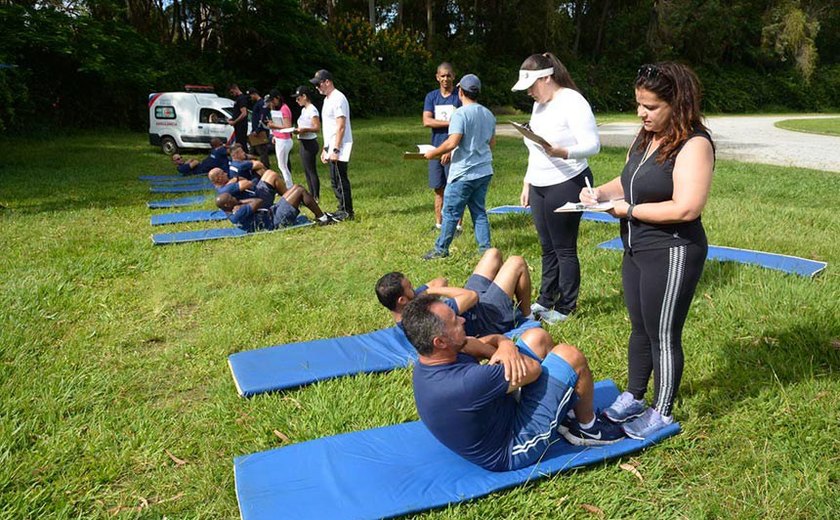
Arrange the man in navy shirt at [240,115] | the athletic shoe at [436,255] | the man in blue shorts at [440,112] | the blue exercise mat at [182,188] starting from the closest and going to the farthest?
the athletic shoe at [436,255]
the man in blue shorts at [440,112]
the blue exercise mat at [182,188]
the man in navy shirt at [240,115]

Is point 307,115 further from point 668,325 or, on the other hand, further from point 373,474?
point 668,325

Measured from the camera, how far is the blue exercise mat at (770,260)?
5.29 meters

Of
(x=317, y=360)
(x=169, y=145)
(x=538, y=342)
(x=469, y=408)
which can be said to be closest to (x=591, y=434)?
(x=538, y=342)

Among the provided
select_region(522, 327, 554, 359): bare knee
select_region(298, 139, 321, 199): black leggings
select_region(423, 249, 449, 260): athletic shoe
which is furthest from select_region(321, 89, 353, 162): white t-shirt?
select_region(522, 327, 554, 359): bare knee

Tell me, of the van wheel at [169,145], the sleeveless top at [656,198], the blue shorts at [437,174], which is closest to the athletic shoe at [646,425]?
the sleeveless top at [656,198]

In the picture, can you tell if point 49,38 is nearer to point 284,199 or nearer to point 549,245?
point 284,199

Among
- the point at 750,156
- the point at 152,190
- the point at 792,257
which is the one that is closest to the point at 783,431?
the point at 792,257

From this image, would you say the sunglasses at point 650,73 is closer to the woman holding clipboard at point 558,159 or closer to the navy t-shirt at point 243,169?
the woman holding clipboard at point 558,159

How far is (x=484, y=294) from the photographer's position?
428 cm

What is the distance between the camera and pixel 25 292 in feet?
17.5

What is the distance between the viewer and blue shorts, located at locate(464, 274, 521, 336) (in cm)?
407

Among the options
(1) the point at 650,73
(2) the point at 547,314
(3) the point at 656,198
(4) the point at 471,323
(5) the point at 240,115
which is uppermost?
(5) the point at 240,115

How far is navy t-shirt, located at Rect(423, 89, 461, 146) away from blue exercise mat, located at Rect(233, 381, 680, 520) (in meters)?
4.65

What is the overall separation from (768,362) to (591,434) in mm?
1540
